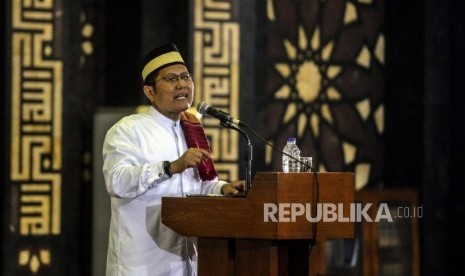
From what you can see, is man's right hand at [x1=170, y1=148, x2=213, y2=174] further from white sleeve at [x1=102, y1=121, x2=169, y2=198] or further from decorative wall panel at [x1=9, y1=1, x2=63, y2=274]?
decorative wall panel at [x1=9, y1=1, x2=63, y2=274]

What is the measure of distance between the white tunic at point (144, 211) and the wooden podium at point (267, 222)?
0.76 ft

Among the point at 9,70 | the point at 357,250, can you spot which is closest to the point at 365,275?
the point at 357,250

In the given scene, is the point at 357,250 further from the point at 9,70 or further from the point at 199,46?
the point at 9,70

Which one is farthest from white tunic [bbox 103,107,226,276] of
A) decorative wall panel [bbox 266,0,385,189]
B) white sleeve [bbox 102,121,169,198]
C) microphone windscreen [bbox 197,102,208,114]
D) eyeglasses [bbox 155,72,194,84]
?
decorative wall panel [bbox 266,0,385,189]

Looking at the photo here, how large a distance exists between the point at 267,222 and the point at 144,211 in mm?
648

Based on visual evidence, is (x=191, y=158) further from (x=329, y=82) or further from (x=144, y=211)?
(x=329, y=82)

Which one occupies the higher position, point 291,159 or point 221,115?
point 221,115

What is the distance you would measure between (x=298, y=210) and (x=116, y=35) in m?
2.87

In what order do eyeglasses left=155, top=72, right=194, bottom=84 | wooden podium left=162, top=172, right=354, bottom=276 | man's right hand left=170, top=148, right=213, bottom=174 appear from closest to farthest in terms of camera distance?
1. wooden podium left=162, top=172, right=354, bottom=276
2. man's right hand left=170, top=148, right=213, bottom=174
3. eyeglasses left=155, top=72, right=194, bottom=84

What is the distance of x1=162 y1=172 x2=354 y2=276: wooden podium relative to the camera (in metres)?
3.19

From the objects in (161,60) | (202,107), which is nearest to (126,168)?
(202,107)

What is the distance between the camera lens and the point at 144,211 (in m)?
3.65

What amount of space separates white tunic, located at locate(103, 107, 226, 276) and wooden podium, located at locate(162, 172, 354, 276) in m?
0.23

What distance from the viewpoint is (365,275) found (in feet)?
20.8
